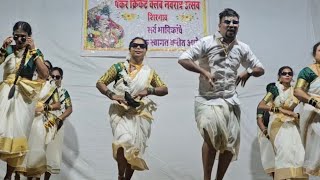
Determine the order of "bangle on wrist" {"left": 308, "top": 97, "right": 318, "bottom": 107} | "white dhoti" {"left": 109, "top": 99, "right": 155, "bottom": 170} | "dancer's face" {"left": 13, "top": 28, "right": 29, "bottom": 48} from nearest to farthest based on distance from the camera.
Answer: "bangle on wrist" {"left": 308, "top": 97, "right": 318, "bottom": 107}, "dancer's face" {"left": 13, "top": 28, "right": 29, "bottom": 48}, "white dhoti" {"left": 109, "top": 99, "right": 155, "bottom": 170}

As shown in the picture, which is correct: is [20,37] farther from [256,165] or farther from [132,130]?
[256,165]

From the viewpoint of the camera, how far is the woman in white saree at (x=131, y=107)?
4.32 meters

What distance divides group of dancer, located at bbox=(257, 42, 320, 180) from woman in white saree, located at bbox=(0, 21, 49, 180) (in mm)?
2111

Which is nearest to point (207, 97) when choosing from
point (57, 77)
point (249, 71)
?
point (249, 71)

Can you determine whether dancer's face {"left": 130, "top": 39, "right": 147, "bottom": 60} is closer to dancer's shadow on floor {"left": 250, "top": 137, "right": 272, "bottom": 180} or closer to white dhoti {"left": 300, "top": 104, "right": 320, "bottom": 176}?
white dhoti {"left": 300, "top": 104, "right": 320, "bottom": 176}

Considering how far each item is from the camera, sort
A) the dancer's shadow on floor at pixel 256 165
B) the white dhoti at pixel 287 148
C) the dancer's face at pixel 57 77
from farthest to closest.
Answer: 1. the dancer's shadow on floor at pixel 256 165
2. the dancer's face at pixel 57 77
3. the white dhoti at pixel 287 148

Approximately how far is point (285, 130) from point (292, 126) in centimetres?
9

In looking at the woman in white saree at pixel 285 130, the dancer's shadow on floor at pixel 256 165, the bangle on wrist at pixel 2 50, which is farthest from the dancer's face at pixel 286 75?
the bangle on wrist at pixel 2 50

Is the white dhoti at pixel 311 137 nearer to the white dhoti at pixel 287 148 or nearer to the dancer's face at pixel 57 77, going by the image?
the white dhoti at pixel 287 148

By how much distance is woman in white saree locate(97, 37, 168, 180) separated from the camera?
170 inches

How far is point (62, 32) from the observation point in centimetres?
617

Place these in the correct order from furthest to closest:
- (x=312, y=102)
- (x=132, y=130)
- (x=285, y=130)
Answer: (x=285, y=130), (x=132, y=130), (x=312, y=102)

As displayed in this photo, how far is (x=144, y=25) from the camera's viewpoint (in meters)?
6.26

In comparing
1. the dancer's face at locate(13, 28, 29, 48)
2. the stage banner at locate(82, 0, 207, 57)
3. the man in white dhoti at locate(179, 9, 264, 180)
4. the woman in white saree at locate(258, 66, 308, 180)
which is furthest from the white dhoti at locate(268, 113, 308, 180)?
the dancer's face at locate(13, 28, 29, 48)
